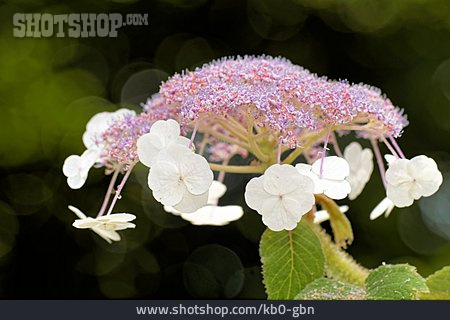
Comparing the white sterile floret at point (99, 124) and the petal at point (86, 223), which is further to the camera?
the white sterile floret at point (99, 124)

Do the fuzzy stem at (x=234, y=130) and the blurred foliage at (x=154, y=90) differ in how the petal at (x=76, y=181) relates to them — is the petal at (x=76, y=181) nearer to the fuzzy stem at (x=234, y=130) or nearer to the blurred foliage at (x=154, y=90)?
the fuzzy stem at (x=234, y=130)

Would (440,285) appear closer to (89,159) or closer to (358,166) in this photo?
(358,166)

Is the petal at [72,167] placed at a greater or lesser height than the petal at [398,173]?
lesser

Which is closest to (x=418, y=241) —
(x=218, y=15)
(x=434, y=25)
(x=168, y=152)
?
(x=434, y=25)

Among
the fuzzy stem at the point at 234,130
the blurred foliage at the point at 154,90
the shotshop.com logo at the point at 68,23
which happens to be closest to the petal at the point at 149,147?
the fuzzy stem at the point at 234,130

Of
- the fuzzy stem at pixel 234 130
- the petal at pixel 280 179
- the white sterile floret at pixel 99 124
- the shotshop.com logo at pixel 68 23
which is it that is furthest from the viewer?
the shotshop.com logo at pixel 68 23

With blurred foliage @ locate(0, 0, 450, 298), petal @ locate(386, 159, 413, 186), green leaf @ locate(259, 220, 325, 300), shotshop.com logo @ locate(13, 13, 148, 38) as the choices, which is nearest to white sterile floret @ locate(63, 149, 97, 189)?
green leaf @ locate(259, 220, 325, 300)

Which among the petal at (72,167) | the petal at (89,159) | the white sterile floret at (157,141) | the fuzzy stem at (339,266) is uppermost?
the white sterile floret at (157,141)
